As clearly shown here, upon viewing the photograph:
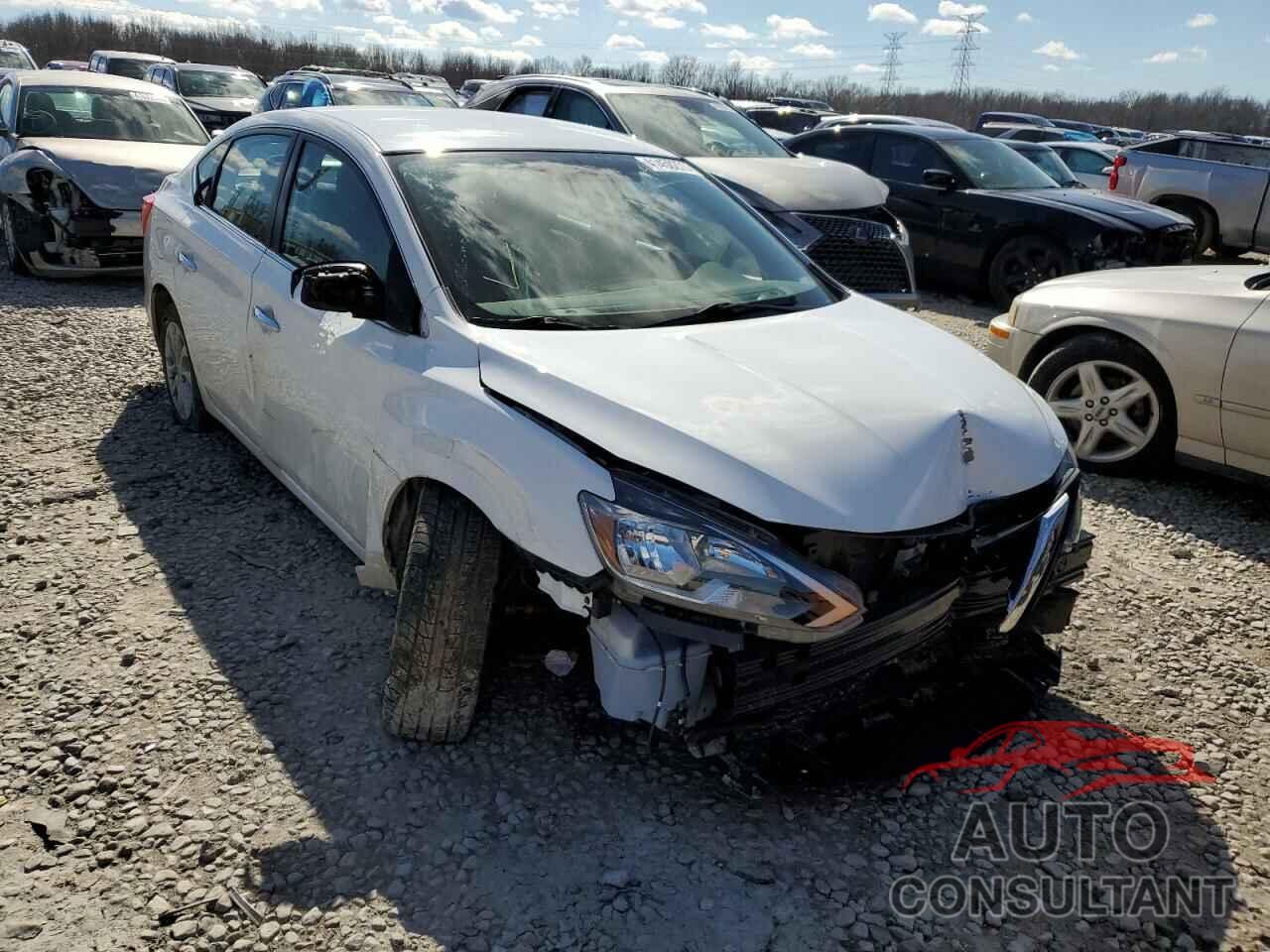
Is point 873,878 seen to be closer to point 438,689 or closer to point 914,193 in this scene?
point 438,689

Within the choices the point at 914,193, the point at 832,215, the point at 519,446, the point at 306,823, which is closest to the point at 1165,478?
the point at 832,215

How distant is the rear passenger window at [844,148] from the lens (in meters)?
10.2

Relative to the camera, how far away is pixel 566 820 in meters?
2.47

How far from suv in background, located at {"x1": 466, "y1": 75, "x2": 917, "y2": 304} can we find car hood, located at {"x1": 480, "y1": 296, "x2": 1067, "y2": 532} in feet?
12.9

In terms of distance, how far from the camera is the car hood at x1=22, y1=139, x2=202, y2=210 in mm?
7664

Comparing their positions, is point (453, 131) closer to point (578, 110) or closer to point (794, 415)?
point (794, 415)

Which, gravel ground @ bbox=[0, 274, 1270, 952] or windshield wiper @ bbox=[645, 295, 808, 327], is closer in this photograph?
gravel ground @ bbox=[0, 274, 1270, 952]

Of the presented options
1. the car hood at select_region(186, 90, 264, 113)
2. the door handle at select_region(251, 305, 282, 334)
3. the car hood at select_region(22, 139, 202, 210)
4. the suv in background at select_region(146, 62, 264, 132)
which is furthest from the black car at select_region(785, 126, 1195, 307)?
the suv in background at select_region(146, 62, 264, 132)

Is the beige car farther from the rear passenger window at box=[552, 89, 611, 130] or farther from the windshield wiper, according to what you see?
the rear passenger window at box=[552, 89, 611, 130]

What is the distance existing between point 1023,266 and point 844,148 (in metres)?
2.50

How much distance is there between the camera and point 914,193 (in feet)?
31.9

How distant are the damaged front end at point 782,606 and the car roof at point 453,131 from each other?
167 centimetres

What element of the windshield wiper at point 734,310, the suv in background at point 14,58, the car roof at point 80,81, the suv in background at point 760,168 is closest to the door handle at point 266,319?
the windshield wiper at point 734,310

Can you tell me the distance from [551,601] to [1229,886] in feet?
6.04
